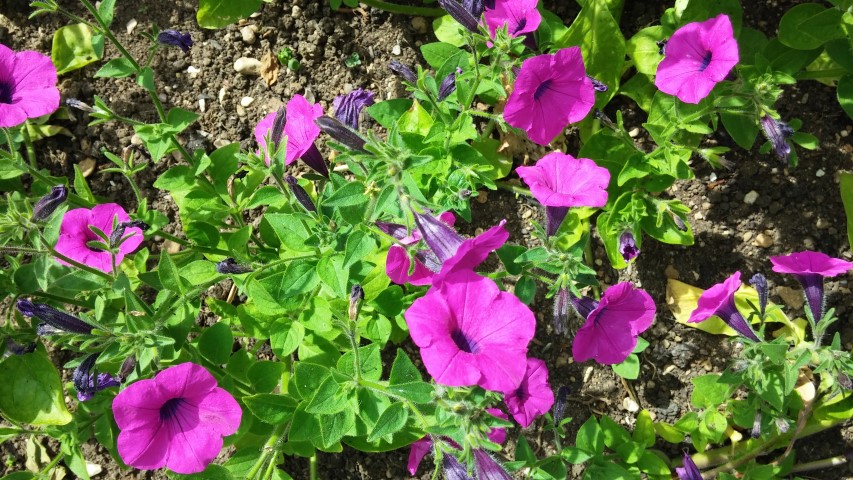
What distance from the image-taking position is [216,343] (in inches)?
109

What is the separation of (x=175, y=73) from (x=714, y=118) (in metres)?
2.94

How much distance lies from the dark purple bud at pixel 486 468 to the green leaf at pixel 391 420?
0.28 m

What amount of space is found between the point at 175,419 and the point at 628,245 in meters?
1.99

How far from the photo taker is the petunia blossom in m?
2.48

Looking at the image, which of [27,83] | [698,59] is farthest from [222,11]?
[698,59]

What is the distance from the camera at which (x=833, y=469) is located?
3619 mm

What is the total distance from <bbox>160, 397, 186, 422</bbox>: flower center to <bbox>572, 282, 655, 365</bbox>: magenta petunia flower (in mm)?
1505

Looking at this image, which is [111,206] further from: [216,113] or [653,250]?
[653,250]

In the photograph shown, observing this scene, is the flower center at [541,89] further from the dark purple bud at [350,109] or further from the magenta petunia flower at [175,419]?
the magenta petunia flower at [175,419]

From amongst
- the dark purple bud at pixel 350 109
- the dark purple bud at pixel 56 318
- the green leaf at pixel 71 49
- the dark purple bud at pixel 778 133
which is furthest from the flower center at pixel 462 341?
the green leaf at pixel 71 49

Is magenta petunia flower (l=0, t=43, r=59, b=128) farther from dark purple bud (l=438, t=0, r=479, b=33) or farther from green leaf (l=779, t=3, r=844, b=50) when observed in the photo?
green leaf (l=779, t=3, r=844, b=50)

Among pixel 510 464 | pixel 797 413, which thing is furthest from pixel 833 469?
pixel 510 464

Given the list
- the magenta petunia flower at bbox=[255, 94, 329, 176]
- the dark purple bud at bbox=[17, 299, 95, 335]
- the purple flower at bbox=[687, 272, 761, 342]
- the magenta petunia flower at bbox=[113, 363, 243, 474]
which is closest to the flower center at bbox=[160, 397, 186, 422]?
the magenta petunia flower at bbox=[113, 363, 243, 474]

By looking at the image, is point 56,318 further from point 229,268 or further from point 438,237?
point 438,237
